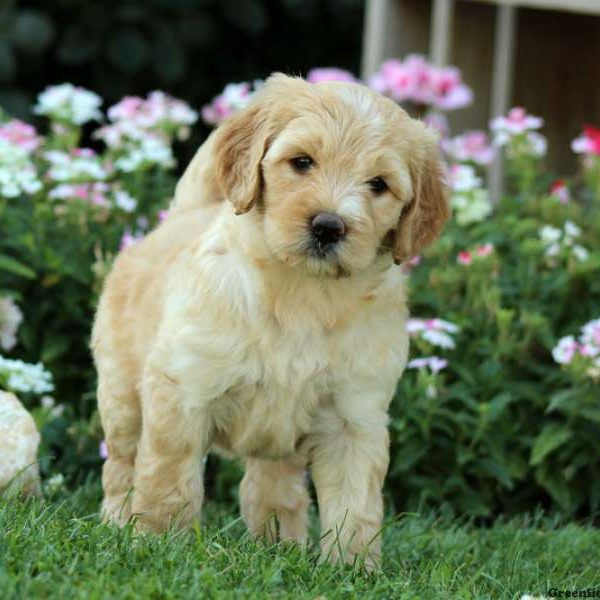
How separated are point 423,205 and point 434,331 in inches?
61.8

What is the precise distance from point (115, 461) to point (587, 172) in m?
3.11

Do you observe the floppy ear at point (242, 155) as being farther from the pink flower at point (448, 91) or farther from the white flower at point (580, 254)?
the pink flower at point (448, 91)

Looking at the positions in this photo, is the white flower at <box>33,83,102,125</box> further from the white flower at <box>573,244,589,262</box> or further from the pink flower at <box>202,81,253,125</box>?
the white flower at <box>573,244,589,262</box>

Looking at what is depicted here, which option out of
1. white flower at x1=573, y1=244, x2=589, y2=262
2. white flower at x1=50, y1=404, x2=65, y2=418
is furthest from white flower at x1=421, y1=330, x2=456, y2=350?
white flower at x1=50, y1=404, x2=65, y2=418

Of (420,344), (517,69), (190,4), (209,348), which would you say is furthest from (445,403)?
(190,4)

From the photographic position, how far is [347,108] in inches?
158

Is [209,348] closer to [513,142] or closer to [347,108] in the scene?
[347,108]

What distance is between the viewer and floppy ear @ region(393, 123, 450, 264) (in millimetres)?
4184

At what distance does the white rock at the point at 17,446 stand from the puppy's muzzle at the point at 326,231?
1.37 metres

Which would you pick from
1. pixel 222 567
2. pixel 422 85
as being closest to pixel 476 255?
pixel 422 85

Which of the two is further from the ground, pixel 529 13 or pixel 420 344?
pixel 529 13

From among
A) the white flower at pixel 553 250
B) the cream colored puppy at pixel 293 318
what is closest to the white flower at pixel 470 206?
the white flower at pixel 553 250

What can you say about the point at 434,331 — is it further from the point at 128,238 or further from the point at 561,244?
the point at 128,238

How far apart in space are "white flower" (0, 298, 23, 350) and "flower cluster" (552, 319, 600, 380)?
223 cm
